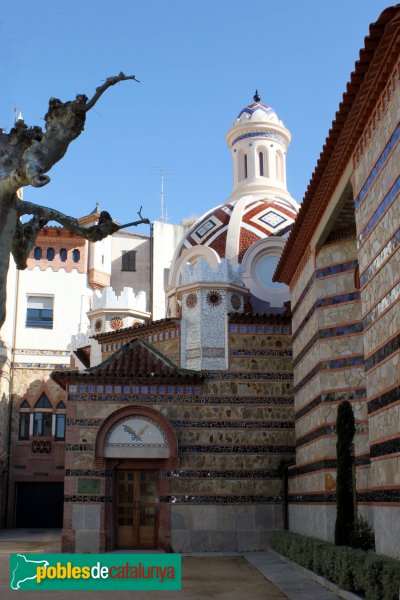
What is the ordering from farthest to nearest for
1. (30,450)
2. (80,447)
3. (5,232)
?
(30,450)
(80,447)
(5,232)

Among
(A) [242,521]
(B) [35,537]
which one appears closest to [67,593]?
(A) [242,521]

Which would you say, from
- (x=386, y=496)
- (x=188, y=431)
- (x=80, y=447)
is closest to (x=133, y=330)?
(x=188, y=431)

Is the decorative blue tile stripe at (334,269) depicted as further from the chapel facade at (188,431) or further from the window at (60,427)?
the window at (60,427)

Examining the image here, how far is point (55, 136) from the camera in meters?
8.46

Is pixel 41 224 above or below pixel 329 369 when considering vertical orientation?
above

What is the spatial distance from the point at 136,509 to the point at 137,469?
97cm

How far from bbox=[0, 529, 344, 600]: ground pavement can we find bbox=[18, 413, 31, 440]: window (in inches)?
474

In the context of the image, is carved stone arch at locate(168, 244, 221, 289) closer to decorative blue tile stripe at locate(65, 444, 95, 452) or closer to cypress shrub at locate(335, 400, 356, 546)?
decorative blue tile stripe at locate(65, 444, 95, 452)

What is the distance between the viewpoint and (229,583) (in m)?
13.0

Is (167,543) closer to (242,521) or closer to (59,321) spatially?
(242,521)

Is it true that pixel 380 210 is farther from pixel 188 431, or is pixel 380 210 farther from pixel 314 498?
pixel 188 431

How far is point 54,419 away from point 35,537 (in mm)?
6185

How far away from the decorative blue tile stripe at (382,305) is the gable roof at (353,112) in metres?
2.70

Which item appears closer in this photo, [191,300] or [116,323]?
[191,300]
